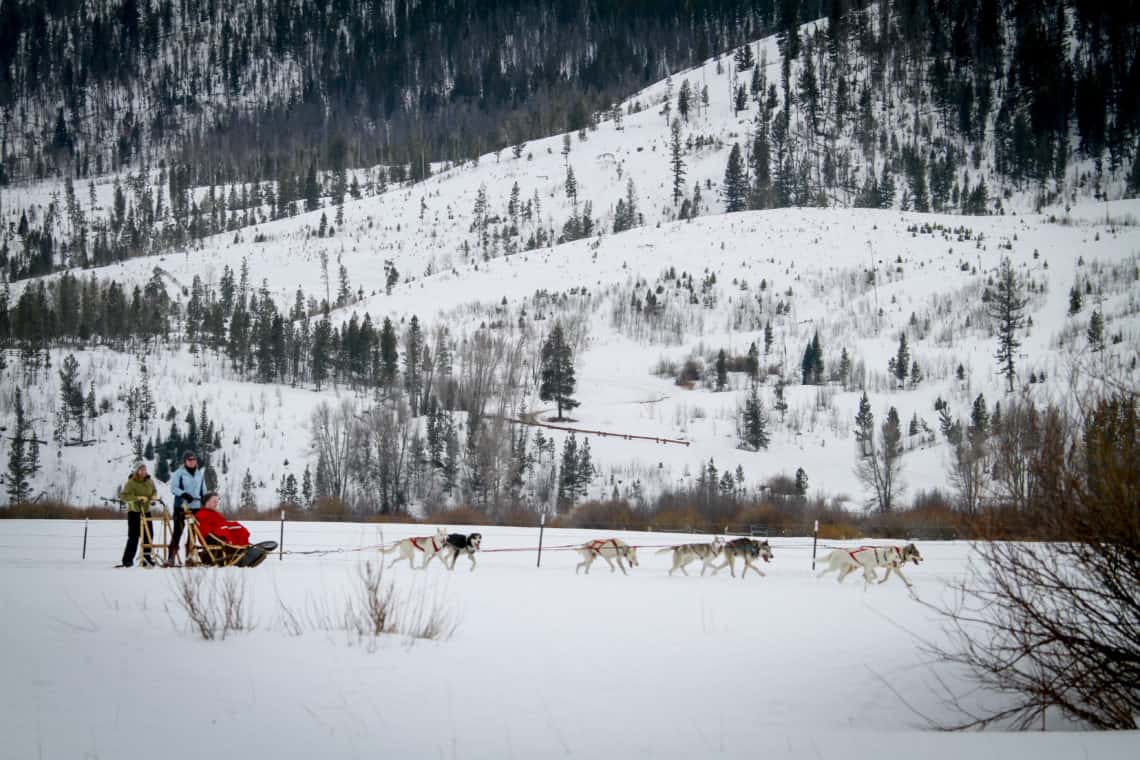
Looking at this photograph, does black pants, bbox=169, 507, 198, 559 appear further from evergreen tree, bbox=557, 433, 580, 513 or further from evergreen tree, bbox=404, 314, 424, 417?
evergreen tree, bbox=404, 314, 424, 417

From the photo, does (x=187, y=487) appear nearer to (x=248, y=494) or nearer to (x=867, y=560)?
(x=867, y=560)

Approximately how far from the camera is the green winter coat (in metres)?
11.9

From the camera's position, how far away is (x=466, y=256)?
112m

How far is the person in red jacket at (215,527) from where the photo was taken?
11.6 metres

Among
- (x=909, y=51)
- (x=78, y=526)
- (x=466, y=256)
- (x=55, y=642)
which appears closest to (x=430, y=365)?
(x=78, y=526)

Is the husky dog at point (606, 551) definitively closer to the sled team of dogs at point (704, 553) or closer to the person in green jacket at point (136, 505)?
the sled team of dogs at point (704, 553)

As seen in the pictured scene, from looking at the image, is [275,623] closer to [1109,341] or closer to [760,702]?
[760,702]

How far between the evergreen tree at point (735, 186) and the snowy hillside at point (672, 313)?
11.2ft

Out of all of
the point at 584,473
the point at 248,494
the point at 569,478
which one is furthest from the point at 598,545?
the point at 248,494

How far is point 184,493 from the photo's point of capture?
12.0 m

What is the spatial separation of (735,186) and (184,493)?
379 ft

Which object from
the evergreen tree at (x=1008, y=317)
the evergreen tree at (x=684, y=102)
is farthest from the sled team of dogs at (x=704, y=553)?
the evergreen tree at (x=684, y=102)

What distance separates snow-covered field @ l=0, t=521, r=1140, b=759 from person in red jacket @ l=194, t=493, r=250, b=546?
3.15 ft

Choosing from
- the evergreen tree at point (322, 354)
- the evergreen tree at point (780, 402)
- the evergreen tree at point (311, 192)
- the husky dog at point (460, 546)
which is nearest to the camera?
the husky dog at point (460, 546)
